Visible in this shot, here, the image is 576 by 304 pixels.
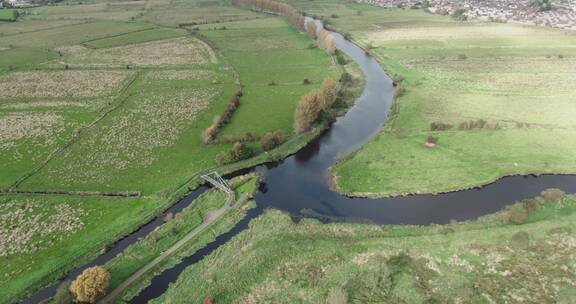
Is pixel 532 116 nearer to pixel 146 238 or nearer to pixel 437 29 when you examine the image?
pixel 146 238

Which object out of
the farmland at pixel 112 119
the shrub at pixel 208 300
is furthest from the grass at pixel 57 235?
the shrub at pixel 208 300

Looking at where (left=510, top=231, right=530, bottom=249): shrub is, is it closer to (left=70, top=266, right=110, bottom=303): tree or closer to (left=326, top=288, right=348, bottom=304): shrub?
(left=326, top=288, right=348, bottom=304): shrub

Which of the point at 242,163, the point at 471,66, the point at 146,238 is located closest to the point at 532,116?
the point at 471,66

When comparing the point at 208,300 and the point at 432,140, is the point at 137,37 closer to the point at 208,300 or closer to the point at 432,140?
the point at 432,140

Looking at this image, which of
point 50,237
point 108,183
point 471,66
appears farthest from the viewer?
point 471,66

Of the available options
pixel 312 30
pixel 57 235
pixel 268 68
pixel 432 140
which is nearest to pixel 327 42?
pixel 312 30

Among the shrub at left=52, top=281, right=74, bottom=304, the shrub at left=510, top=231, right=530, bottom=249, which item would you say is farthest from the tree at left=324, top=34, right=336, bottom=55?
the shrub at left=52, top=281, right=74, bottom=304

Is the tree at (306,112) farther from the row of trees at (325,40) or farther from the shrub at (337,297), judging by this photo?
the row of trees at (325,40)
